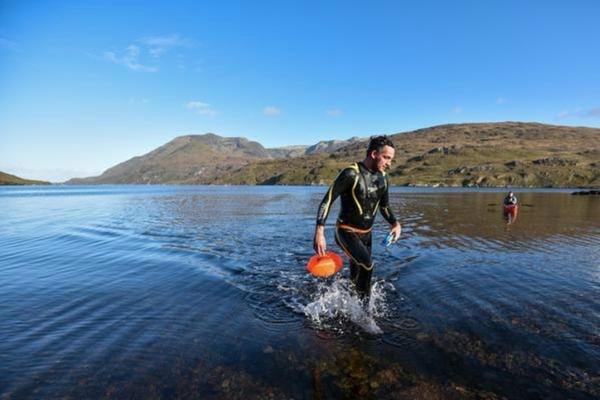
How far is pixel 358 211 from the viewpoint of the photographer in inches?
356

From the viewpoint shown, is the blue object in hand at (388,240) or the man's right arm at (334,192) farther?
the blue object in hand at (388,240)

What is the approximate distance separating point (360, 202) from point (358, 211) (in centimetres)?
25

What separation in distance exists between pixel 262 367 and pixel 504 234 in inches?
889

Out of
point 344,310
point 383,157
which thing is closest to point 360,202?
point 383,157

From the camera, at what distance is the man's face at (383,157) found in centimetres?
854

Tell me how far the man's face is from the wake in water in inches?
138

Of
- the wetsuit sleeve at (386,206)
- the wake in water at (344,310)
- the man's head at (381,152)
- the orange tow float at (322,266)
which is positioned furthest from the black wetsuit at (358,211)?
the orange tow float at (322,266)

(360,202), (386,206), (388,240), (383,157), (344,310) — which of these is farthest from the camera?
(386,206)

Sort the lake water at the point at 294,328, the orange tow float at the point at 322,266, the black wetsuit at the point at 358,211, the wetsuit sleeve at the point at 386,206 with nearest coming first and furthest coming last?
the lake water at the point at 294,328 → the black wetsuit at the point at 358,211 → the orange tow float at the point at 322,266 → the wetsuit sleeve at the point at 386,206

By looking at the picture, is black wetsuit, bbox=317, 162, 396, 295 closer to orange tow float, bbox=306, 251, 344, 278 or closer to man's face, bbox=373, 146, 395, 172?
man's face, bbox=373, 146, 395, 172

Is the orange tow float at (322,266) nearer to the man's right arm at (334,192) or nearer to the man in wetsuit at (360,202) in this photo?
the man's right arm at (334,192)

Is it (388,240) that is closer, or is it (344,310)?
(344,310)

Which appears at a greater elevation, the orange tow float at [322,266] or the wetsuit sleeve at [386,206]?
the wetsuit sleeve at [386,206]

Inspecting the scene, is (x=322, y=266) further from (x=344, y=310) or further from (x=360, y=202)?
(x=360, y=202)
